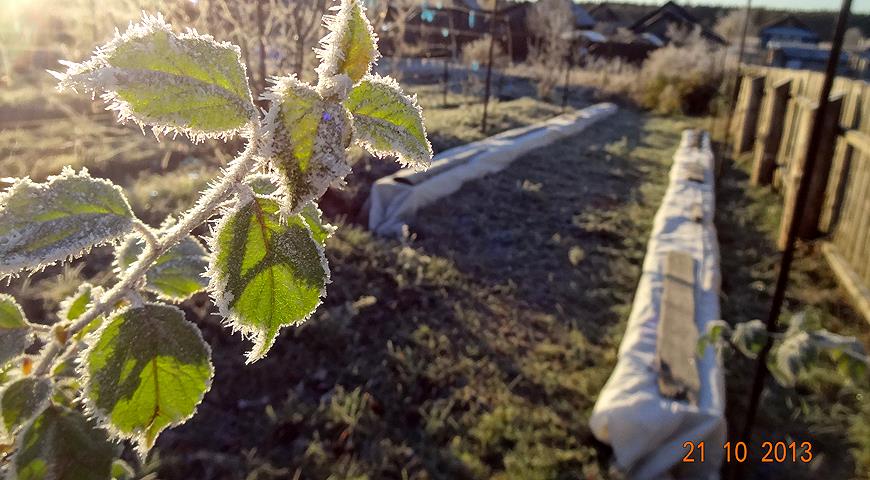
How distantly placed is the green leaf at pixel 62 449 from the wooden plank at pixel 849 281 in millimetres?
4915

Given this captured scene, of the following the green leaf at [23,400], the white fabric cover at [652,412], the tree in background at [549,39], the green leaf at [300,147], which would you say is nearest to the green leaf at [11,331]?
the green leaf at [23,400]

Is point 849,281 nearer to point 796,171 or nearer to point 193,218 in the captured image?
point 796,171

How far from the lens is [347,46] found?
386 mm

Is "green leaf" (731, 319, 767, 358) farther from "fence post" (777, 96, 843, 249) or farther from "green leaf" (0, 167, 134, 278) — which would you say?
"fence post" (777, 96, 843, 249)

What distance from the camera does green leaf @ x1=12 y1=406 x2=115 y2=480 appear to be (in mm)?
513

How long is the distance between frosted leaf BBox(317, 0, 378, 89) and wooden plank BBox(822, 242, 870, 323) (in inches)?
192

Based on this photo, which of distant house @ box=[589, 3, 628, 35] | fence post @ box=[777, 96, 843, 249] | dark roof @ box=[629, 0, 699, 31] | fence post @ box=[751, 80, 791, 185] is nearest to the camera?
fence post @ box=[777, 96, 843, 249]

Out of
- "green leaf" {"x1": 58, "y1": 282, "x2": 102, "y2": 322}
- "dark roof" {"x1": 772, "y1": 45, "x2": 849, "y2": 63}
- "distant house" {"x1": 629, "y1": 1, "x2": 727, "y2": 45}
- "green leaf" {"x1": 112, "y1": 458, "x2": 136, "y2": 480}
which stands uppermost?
"distant house" {"x1": 629, "y1": 1, "x2": 727, "y2": 45}

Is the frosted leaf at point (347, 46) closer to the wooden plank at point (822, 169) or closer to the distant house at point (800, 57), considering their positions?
the wooden plank at point (822, 169)

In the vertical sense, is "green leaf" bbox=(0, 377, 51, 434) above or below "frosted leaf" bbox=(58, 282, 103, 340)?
below

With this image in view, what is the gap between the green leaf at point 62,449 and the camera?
513 mm

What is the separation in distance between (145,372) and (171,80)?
25 cm

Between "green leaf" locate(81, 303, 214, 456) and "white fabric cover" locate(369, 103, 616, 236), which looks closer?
"green leaf" locate(81, 303, 214, 456)

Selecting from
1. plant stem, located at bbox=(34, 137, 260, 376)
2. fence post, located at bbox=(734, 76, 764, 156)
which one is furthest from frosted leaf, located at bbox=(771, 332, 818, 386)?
fence post, located at bbox=(734, 76, 764, 156)
